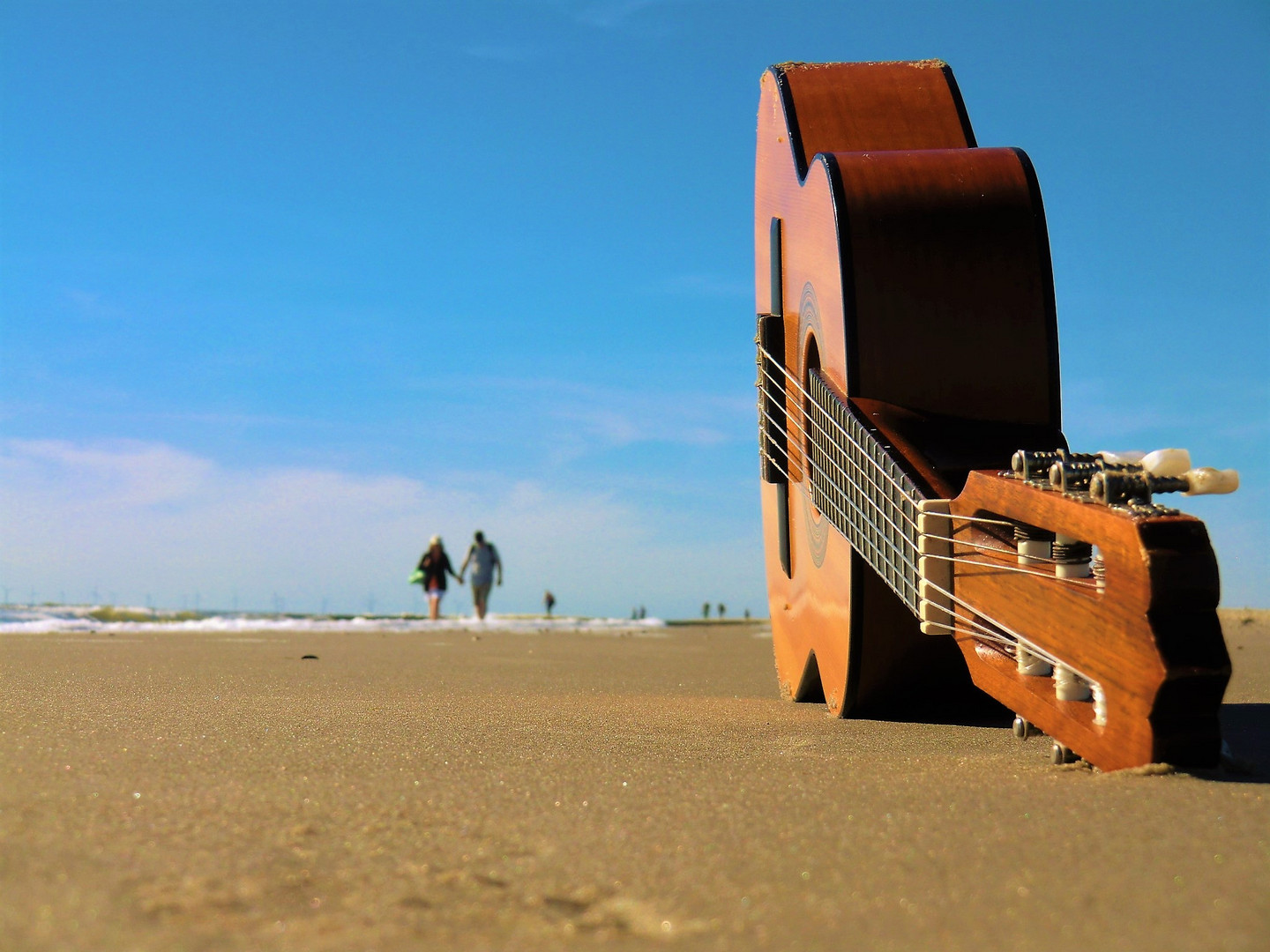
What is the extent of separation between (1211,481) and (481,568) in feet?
41.9

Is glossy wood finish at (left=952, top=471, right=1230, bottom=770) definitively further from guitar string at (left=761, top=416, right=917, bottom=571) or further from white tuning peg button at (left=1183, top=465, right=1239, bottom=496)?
guitar string at (left=761, top=416, right=917, bottom=571)

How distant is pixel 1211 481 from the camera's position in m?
1.83

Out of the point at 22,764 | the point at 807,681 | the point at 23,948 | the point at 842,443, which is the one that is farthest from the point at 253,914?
the point at 807,681

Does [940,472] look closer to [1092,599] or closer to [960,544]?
[960,544]

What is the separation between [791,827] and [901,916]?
0.40m

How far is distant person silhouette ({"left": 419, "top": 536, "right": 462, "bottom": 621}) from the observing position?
13992 millimetres

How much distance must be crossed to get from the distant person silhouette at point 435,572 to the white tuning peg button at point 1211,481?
1254cm

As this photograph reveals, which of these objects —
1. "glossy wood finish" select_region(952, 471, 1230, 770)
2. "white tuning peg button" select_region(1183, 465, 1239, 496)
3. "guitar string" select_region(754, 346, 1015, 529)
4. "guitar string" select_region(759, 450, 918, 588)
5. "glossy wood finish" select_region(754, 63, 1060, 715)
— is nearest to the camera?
"glossy wood finish" select_region(952, 471, 1230, 770)

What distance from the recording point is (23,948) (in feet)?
3.42

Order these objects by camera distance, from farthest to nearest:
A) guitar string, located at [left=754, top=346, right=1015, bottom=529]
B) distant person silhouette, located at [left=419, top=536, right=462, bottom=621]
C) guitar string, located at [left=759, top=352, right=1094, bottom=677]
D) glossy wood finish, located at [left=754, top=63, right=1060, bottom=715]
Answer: distant person silhouette, located at [left=419, top=536, right=462, bottom=621]
glossy wood finish, located at [left=754, top=63, right=1060, bottom=715]
guitar string, located at [left=754, top=346, right=1015, bottom=529]
guitar string, located at [left=759, top=352, right=1094, bottom=677]

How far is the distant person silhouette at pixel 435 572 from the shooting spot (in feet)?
45.9

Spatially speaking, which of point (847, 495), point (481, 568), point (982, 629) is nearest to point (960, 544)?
point (982, 629)

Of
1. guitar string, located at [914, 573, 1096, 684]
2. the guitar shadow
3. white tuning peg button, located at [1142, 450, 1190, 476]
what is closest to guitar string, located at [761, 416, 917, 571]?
guitar string, located at [914, 573, 1096, 684]

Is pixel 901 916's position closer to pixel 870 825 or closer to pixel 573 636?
pixel 870 825
